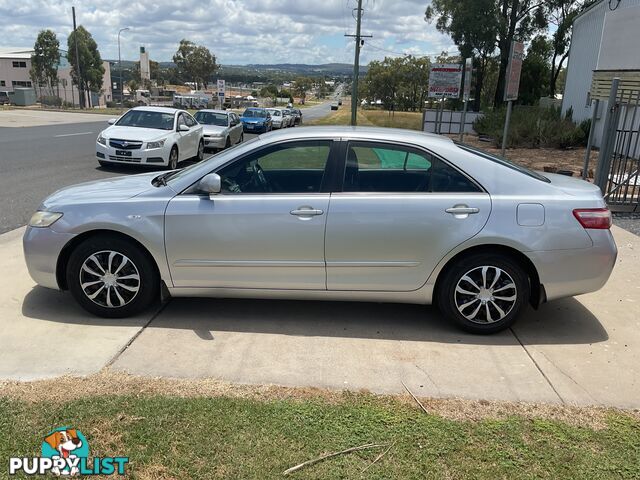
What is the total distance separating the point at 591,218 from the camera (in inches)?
165

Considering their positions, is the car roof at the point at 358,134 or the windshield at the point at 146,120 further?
the windshield at the point at 146,120

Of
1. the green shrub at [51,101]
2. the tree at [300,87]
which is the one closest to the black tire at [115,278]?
the green shrub at [51,101]

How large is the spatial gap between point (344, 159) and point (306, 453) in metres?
2.32

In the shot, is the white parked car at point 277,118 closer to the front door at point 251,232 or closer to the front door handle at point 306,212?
the front door at point 251,232

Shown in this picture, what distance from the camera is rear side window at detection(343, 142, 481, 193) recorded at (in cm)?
429

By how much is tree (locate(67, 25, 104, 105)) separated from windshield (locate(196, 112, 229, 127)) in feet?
150

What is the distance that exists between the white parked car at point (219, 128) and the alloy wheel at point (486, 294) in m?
15.6

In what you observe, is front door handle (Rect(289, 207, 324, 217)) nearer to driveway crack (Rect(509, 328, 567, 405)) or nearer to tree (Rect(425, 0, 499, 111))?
driveway crack (Rect(509, 328, 567, 405))

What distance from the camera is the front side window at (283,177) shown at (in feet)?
14.4

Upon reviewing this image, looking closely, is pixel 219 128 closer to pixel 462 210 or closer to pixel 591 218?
pixel 462 210

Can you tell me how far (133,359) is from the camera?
3.86 metres

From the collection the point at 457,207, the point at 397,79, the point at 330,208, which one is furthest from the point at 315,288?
the point at 397,79

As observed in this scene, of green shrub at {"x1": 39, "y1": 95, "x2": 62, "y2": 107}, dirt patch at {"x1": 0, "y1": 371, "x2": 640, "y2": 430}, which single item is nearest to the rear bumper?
dirt patch at {"x1": 0, "y1": 371, "x2": 640, "y2": 430}

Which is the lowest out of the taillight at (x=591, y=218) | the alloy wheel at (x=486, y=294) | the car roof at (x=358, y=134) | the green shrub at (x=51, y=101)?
the green shrub at (x=51, y=101)
